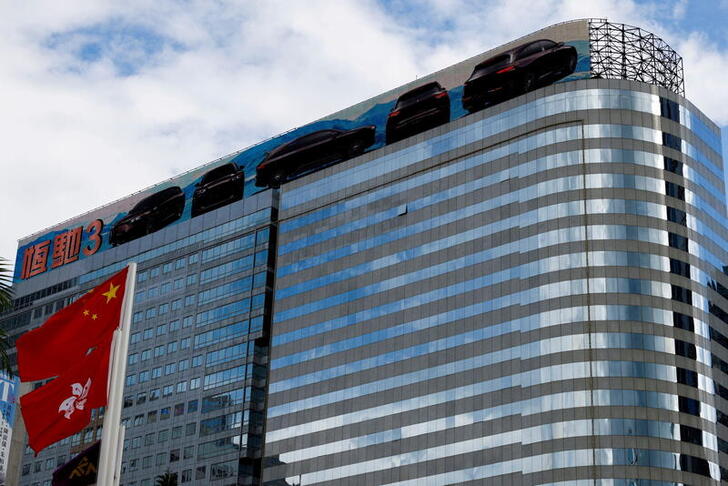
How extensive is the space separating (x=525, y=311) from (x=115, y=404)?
11057cm

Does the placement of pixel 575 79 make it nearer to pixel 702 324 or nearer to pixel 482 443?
pixel 702 324

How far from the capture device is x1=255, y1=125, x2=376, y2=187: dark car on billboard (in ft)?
593

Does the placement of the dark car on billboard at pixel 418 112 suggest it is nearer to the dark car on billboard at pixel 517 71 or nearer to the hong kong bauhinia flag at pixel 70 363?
the dark car on billboard at pixel 517 71

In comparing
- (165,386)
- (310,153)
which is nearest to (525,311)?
(310,153)

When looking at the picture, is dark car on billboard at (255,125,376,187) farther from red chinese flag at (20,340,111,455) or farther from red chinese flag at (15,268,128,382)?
red chinese flag at (20,340,111,455)

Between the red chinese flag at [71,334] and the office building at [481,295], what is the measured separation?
10164 cm

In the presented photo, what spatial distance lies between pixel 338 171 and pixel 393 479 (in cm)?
4591

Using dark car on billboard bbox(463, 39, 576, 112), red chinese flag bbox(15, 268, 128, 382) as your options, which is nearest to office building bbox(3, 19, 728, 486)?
dark car on billboard bbox(463, 39, 576, 112)

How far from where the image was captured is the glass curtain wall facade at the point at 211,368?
179m

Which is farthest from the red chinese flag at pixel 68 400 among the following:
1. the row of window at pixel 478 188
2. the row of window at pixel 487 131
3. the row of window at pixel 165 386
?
the row of window at pixel 165 386

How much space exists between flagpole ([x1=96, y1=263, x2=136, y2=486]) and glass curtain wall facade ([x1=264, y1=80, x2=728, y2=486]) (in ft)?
334

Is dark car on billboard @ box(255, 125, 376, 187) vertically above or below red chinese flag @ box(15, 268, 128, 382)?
above

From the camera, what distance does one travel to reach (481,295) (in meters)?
156

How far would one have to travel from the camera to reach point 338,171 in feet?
595
